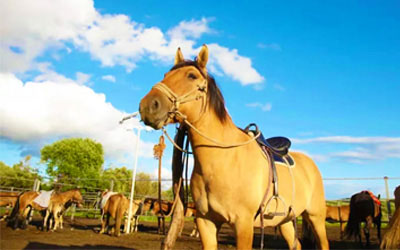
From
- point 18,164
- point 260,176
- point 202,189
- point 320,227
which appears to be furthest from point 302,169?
point 18,164

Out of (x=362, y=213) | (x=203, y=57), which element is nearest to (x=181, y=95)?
(x=203, y=57)

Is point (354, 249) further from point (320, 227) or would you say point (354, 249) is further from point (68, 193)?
point (68, 193)

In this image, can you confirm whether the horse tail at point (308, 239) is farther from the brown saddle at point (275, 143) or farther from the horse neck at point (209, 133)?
the horse neck at point (209, 133)

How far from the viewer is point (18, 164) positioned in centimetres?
3616

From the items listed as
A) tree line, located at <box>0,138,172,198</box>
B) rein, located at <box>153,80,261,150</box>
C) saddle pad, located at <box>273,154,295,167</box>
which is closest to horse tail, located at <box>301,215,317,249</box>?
saddle pad, located at <box>273,154,295,167</box>

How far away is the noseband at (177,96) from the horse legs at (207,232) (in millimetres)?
1021

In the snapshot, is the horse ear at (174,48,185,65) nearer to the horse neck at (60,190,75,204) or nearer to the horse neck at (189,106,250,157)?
the horse neck at (189,106,250,157)

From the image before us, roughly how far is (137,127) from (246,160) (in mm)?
10801

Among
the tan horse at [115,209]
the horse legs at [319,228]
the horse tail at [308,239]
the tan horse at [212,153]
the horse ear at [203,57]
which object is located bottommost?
the tan horse at [115,209]

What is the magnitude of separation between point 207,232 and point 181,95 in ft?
4.26

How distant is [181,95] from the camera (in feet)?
7.82

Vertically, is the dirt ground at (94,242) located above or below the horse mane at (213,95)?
below

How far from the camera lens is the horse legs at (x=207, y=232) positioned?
8.33 feet

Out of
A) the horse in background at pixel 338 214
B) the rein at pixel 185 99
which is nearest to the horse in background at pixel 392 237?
the rein at pixel 185 99
